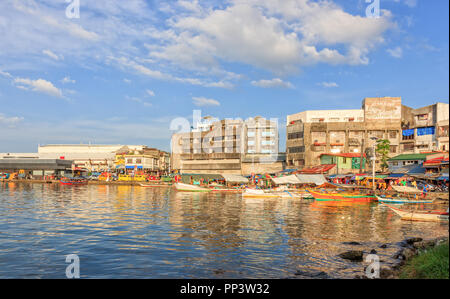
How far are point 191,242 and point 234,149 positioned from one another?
8130 centimetres

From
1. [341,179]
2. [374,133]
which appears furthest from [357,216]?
[374,133]

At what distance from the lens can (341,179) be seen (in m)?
67.4

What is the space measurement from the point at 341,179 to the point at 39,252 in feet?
194

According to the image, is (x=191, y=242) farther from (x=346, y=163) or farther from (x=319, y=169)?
(x=346, y=163)

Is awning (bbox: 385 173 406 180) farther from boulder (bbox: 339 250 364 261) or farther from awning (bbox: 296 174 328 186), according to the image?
boulder (bbox: 339 250 364 261)

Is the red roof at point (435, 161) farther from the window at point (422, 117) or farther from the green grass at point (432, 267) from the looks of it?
the green grass at point (432, 267)

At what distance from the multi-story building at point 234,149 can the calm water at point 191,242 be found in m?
59.8

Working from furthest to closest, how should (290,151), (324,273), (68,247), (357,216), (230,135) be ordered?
(230,135) → (290,151) → (357,216) → (68,247) → (324,273)

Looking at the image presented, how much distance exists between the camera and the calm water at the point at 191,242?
1549 cm

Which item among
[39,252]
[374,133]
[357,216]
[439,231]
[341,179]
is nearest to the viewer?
[39,252]

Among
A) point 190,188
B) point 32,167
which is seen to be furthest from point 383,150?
point 32,167

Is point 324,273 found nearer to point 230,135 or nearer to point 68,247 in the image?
point 68,247

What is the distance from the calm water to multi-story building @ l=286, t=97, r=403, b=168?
4607cm

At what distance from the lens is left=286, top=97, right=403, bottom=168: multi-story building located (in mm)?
77312
